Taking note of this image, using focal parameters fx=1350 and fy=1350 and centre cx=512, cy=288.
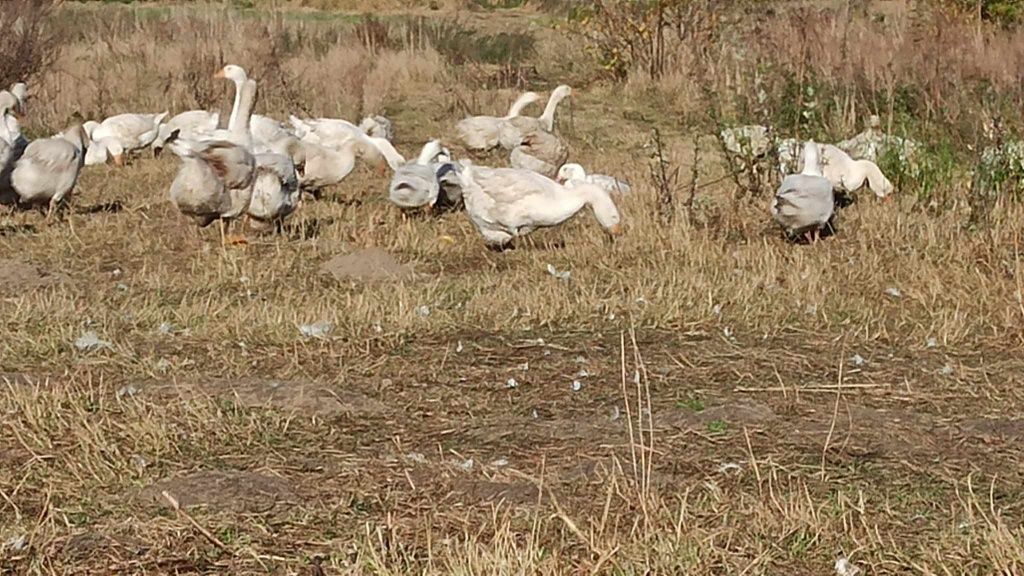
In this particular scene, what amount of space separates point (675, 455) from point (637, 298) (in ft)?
8.45

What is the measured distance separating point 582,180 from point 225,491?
224 inches

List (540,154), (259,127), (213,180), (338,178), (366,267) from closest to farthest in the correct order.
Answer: (366,267), (213,180), (338,178), (259,127), (540,154)

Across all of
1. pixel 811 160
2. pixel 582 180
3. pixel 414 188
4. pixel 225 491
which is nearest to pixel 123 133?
pixel 414 188

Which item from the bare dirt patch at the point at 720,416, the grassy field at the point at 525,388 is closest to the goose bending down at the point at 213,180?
the grassy field at the point at 525,388

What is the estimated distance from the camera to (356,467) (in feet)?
15.3

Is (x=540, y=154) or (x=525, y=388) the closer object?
(x=525, y=388)

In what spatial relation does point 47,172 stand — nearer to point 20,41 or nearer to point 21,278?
point 21,278

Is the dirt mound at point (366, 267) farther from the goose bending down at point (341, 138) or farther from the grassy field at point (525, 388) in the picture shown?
the goose bending down at point (341, 138)

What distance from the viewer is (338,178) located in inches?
443

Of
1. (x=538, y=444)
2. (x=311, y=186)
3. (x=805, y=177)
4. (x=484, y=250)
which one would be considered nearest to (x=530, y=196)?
(x=484, y=250)

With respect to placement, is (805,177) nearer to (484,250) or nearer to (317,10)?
(484,250)

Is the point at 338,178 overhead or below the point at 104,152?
overhead

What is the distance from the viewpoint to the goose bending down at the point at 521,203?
8906 mm

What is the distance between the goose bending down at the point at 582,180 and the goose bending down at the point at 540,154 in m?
0.71
